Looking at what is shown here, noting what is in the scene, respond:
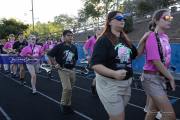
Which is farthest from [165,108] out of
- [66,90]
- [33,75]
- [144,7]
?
[144,7]

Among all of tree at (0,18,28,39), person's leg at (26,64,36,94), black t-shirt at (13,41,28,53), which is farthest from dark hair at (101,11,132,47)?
tree at (0,18,28,39)

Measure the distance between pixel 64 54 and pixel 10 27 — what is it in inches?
2693

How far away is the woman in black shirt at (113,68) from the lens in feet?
16.3

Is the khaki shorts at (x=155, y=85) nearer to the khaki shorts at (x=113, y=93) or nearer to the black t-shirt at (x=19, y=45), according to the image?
the khaki shorts at (x=113, y=93)

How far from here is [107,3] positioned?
238 feet

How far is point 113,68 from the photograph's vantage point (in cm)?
501

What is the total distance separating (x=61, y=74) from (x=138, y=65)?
9.52 meters

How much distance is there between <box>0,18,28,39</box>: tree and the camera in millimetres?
74938

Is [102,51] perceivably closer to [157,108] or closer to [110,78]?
[110,78]

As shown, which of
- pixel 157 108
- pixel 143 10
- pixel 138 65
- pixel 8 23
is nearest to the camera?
pixel 157 108

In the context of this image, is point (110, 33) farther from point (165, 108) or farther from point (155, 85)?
point (165, 108)

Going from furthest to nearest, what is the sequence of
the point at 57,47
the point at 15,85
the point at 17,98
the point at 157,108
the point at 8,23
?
the point at 8,23
the point at 15,85
the point at 17,98
the point at 57,47
the point at 157,108

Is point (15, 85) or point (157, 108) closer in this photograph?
point (157, 108)

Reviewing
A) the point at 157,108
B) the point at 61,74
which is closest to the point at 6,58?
the point at 61,74
